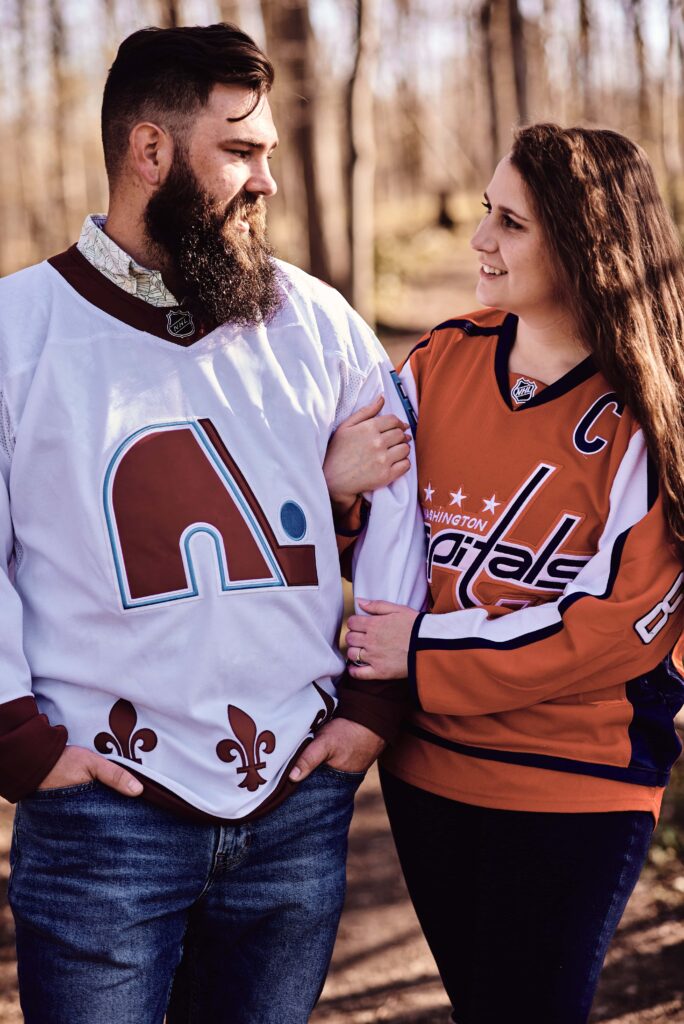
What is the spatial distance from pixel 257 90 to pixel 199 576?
1001 millimetres

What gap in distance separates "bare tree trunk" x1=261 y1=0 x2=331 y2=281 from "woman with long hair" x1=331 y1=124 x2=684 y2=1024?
6.42 meters

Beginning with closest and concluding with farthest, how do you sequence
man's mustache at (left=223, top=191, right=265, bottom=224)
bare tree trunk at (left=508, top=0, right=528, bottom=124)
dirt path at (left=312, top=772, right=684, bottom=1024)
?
man's mustache at (left=223, top=191, right=265, bottom=224) → dirt path at (left=312, top=772, right=684, bottom=1024) → bare tree trunk at (left=508, top=0, right=528, bottom=124)

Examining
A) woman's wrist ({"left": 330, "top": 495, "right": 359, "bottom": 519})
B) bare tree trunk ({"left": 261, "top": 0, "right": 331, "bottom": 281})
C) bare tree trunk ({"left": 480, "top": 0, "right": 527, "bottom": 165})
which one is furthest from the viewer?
bare tree trunk ({"left": 480, "top": 0, "right": 527, "bottom": 165})

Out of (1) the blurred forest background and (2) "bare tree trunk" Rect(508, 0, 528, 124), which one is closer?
(1) the blurred forest background

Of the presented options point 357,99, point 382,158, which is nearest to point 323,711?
point 357,99

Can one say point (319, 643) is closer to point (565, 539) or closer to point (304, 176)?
point (565, 539)

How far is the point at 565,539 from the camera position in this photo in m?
2.17

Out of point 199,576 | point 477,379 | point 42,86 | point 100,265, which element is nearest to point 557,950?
point 199,576

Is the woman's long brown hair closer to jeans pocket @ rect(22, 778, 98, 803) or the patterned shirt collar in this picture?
the patterned shirt collar

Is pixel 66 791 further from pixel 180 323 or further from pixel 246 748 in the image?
pixel 180 323

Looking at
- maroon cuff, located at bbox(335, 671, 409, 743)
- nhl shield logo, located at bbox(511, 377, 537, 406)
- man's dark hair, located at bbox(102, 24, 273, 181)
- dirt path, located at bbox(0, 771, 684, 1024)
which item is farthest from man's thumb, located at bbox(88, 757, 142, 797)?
dirt path, located at bbox(0, 771, 684, 1024)

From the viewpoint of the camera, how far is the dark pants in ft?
7.01

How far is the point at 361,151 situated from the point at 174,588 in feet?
22.3

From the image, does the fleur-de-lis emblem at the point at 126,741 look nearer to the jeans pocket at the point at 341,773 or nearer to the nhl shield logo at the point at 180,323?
the jeans pocket at the point at 341,773
